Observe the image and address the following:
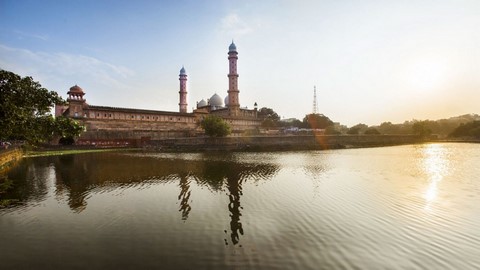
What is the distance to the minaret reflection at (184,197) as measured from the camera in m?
10.1

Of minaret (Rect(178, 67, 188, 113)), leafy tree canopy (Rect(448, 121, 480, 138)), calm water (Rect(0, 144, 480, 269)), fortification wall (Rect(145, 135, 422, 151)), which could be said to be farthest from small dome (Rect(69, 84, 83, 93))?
leafy tree canopy (Rect(448, 121, 480, 138))

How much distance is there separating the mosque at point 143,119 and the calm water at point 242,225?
34081 mm

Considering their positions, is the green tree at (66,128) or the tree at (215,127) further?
the tree at (215,127)

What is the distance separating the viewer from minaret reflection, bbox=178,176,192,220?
10.1 meters

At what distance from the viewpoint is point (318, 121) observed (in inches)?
3856

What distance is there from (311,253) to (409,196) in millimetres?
8442

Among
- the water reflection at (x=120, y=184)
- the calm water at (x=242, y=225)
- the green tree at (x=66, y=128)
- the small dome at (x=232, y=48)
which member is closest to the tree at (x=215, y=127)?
the small dome at (x=232, y=48)

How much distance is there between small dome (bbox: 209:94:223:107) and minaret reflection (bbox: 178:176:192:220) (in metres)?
77.0

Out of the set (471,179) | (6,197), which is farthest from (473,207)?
(6,197)

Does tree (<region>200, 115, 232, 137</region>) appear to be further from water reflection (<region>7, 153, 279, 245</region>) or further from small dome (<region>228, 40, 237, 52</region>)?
water reflection (<region>7, 153, 279, 245</region>)

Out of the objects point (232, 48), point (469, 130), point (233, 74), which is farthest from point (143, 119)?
point (469, 130)

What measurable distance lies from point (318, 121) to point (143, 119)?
6220 centimetres

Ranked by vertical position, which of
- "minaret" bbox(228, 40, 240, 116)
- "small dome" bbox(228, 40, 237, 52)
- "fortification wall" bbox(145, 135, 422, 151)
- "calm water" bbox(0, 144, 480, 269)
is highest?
"small dome" bbox(228, 40, 237, 52)

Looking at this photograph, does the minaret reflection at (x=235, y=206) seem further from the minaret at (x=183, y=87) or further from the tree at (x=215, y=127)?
the minaret at (x=183, y=87)
